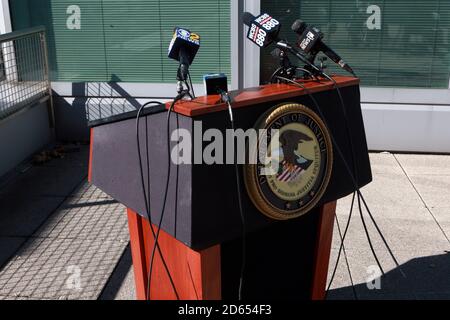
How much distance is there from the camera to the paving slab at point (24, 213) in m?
4.87

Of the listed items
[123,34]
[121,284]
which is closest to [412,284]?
[121,284]

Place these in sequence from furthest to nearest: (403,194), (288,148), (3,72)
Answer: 1. (3,72)
2. (403,194)
3. (288,148)

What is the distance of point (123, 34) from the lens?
704cm

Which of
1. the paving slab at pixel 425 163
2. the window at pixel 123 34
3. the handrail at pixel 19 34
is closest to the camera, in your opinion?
the handrail at pixel 19 34

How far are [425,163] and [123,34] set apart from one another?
4201 mm

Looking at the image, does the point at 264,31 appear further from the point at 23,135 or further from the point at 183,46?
the point at 23,135

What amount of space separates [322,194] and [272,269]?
499mm


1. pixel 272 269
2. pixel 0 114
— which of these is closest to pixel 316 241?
pixel 272 269

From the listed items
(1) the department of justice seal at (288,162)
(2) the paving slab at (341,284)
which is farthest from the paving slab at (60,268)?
(1) the department of justice seal at (288,162)

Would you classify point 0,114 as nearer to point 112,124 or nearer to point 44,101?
point 44,101

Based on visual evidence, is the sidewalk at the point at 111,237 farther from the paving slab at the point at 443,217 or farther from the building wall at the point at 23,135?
the building wall at the point at 23,135

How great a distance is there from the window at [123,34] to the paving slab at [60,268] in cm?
316

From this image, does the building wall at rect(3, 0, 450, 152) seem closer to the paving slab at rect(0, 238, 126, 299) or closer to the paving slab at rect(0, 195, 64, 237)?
the paving slab at rect(0, 195, 64, 237)
